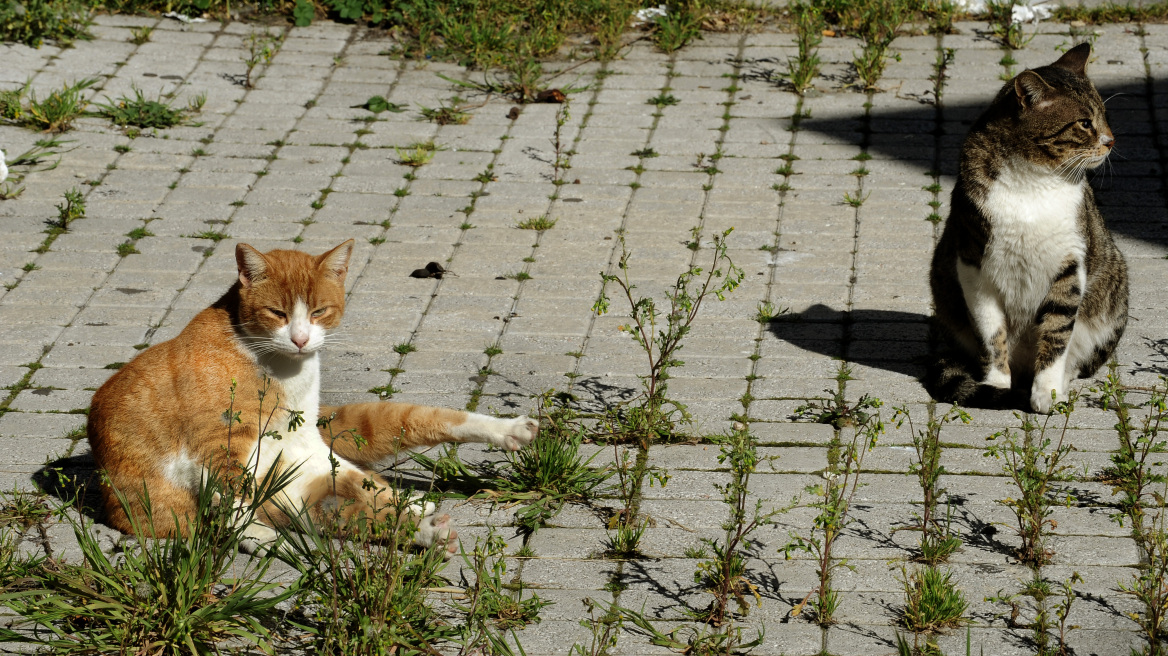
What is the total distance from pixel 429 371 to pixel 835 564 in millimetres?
2267

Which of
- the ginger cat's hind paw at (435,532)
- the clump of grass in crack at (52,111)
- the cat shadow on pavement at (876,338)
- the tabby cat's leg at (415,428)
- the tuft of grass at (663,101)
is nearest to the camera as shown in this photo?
the ginger cat's hind paw at (435,532)

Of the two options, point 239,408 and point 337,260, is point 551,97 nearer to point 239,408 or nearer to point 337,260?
point 337,260

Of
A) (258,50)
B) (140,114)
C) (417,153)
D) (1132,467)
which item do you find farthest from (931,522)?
(258,50)

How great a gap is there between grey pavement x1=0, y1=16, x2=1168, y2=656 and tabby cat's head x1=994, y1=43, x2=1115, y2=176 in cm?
109

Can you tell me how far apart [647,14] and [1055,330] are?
5346 mm

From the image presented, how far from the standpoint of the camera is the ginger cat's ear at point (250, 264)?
424cm

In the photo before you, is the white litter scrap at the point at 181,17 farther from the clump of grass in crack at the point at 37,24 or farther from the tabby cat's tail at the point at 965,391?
the tabby cat's tail at the point at 965,391

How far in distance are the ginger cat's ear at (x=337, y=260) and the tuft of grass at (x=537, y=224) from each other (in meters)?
2.53

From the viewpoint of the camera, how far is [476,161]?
7.81 m

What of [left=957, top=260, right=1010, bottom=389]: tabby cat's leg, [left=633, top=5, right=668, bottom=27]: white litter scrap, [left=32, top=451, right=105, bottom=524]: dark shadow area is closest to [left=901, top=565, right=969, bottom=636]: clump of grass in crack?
[left=957, top=260, right=1010, bottom=389]: tabby cat's leg

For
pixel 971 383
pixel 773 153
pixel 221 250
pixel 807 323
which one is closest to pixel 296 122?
pixel 221 250

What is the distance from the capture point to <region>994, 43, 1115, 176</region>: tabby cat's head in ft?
16.4

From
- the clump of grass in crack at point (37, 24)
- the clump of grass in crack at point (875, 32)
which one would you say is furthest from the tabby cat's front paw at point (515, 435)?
the clump of grass in crack at point (37, 24)

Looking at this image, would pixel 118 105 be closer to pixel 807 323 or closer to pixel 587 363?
pixel 587 363
